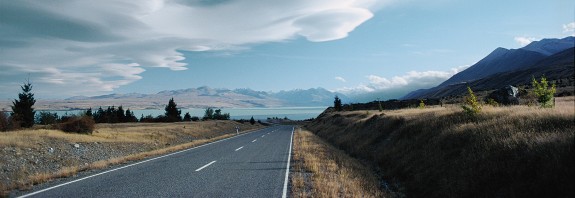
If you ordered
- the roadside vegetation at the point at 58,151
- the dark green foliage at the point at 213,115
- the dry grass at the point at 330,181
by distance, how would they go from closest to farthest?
the dry grass at the point at 330,181 → the roadside vegetation at the point at 58,151 → the dark green foliage at the point at 213,115

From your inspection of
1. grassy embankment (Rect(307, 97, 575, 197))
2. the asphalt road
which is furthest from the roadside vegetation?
grassy embankment (Rect(307, 97, 575, 197))

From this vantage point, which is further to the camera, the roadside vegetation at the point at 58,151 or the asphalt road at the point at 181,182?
the roadside vegetation at the point at 58,151

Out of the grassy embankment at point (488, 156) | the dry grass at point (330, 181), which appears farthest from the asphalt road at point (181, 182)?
the grassy embankment at point (488, 156)

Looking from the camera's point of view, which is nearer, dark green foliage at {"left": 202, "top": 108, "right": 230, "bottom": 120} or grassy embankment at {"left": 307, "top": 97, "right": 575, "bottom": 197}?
grassy embankment at {"left": 307, "top": 97, "right": 575, "bottom": 197}

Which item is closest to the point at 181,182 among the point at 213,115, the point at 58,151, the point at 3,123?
the point at 58,151

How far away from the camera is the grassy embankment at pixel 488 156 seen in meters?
6.80

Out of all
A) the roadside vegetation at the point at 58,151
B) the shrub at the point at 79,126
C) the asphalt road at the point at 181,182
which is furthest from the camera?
the shrub at the point at 79,126

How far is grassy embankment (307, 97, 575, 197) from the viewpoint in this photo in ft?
22.3

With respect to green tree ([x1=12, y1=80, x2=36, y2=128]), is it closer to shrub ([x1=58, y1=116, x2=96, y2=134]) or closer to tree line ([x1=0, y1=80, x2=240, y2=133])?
tree line ([x1=0, y1=80, x2=240, y2=133])

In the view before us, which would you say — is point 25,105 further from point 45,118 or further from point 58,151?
point 58,151

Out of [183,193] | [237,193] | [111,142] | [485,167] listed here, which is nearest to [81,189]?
[183,193]

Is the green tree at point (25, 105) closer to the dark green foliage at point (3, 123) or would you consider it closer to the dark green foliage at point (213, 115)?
the dark green foliage at point (3, 123)

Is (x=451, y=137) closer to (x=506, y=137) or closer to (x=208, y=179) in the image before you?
(x=506, y=137)

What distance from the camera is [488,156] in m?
9.04
